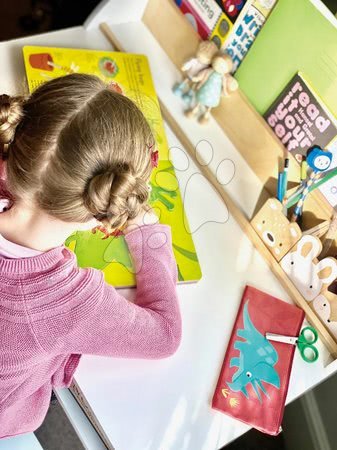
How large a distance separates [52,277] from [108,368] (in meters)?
0.19

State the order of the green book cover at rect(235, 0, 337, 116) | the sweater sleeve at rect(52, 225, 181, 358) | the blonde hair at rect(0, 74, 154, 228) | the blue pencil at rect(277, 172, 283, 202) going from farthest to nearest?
1. the blue pencil at rect(277, 172, 283, 202)
2. the green book cover at rect(235, 0, 337, 116)
3. the sweater sleeve at rect(52, 225, 181, 358)
4. the blonde hair at rect(0, 74, 154, 228)

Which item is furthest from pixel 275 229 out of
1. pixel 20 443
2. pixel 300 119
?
pixel 20 443

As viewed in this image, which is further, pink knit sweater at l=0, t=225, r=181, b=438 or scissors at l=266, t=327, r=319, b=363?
scissors at l=266, t=327, r=319, b=363

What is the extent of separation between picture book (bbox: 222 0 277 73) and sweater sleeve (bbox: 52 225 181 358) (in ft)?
1.21

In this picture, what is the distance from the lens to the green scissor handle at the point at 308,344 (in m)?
0.93

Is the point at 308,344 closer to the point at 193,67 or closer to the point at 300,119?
the point at 300,119

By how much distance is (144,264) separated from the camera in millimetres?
908

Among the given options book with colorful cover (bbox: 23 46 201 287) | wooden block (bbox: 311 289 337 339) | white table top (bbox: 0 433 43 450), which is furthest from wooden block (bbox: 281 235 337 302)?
white table top (bbox: 0 433 43 450)

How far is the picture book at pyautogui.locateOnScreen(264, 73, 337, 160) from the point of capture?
914 millimetres

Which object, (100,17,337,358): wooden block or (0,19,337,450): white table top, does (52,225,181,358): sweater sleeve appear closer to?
(0,19,337,450): white table top

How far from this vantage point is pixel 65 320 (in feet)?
2.45

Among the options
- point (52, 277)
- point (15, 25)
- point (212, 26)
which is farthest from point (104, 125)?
point (15, 25)

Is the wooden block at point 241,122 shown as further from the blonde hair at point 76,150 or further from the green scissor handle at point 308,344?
the blonde hair at point 76,150

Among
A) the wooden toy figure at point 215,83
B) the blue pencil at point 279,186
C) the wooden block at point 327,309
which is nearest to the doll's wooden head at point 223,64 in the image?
the wooden toy figure at point 215,83
